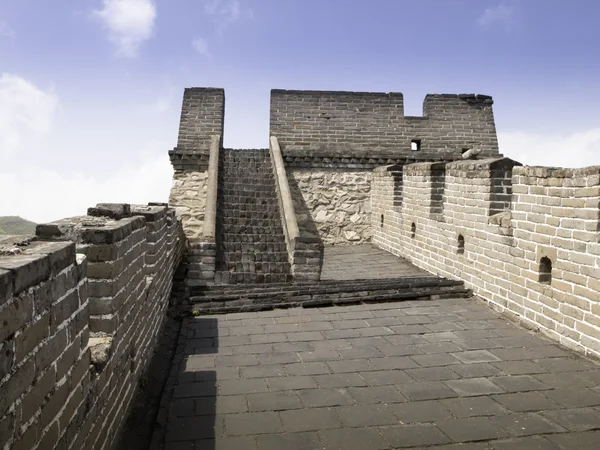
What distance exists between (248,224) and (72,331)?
26.3 ft

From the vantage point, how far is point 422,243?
30.3 ft

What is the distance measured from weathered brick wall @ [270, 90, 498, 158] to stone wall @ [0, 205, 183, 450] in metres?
9.66

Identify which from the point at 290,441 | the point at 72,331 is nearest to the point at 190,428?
the point at 290,441

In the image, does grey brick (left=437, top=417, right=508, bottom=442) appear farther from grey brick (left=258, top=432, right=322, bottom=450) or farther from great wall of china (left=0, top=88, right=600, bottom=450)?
great wall of china (left=0, top=88, right=600, bottom=450)

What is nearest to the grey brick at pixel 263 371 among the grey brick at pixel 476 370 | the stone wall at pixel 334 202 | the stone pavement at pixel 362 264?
the grey brick at pixel 476 370

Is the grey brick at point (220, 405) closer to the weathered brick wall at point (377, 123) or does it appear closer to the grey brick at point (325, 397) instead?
the grey brick at point (325, 397)

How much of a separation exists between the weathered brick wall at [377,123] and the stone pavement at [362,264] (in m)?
2.88

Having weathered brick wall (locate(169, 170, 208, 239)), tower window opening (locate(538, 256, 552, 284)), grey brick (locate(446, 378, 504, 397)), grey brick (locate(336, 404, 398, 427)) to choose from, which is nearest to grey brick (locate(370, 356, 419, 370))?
grey brick (locate(446, 378, 504, 397))

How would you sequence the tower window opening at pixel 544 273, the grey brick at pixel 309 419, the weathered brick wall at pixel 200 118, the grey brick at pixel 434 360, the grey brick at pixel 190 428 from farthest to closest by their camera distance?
the weathered brick wall at pixel 200 118
the tower window opening at pixel 544 273
the grey brick at pixel 434 360
the grey brick at pixel 309 419
the grey brick at pixel 190 428

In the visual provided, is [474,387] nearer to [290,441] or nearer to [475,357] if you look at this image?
[475,357]

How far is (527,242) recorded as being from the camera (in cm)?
602

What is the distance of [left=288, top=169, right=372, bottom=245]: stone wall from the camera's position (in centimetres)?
1280

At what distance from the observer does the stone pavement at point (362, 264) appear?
8.93 metres

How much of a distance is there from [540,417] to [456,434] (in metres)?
0.68
